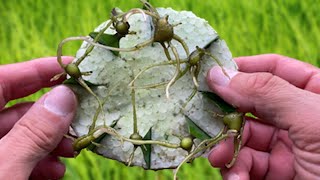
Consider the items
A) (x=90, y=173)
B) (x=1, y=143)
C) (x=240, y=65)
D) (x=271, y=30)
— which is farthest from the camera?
(x=271, y=30)

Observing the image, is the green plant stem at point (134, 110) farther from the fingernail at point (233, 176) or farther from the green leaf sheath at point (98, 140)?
the fingernail at point (233, 176)

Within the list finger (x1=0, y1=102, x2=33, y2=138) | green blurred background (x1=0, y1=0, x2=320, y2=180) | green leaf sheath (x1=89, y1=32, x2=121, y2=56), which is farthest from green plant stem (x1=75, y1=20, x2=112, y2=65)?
green blurred background (x1=0, y1=0, x2=320, y2=180)

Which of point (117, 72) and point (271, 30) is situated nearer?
point (117, 72)

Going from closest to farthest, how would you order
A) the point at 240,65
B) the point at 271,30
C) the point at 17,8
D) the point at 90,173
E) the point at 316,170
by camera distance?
the point at 316,170 → the point at 240,65 → the point at 90,173 → the point at 271,30 → the point at 17,8

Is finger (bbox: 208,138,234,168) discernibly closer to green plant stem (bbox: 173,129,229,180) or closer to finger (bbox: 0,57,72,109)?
green plant stem (bbox: 173,129,229,180)

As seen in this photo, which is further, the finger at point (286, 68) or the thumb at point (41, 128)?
the finger at point (286, 68)

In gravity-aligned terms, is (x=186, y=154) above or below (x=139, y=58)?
below

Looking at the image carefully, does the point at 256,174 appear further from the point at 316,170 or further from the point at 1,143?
the point at 1,143

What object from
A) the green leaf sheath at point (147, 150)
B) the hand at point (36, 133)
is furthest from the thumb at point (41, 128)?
the green leaf sheath at point (147, 150)

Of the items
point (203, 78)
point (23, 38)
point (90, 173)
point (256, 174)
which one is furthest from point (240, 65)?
point (23, 38)
